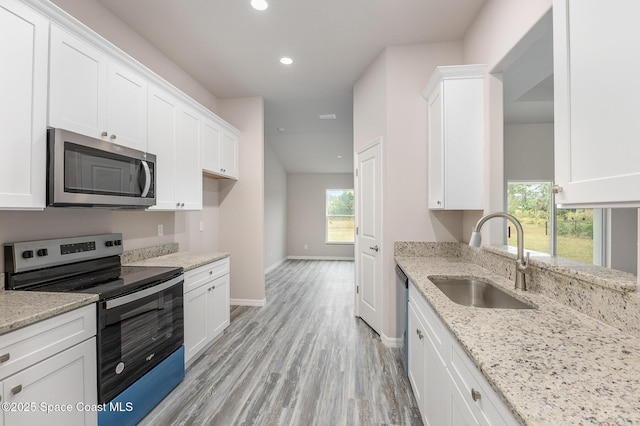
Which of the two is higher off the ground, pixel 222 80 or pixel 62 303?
pixel 222 80

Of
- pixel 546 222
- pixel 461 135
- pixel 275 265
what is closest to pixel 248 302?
pixel 275 265

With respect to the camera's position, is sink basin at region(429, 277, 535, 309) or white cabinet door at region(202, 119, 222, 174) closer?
sink basin at region(429, 277, 535, 309)

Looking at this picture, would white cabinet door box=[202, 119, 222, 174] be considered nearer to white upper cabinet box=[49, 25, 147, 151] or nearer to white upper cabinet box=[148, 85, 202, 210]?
white upper cabinet box=[148, 85, 202, 210]

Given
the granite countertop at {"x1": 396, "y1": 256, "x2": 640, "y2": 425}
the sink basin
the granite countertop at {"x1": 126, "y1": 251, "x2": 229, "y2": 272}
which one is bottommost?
the sink basin

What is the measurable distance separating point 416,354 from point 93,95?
2.63 meters

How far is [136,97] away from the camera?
2164 mm

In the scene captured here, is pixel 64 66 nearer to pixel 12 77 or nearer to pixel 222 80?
pixel 12 77

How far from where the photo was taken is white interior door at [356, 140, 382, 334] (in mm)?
3049

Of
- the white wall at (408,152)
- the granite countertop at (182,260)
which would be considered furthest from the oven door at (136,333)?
the white wall at (408,152)

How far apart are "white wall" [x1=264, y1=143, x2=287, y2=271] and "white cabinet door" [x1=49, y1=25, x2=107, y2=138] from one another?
4.58 m

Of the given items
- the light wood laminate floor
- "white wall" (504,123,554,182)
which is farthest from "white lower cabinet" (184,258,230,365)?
"white wall" (504,123,554,182)

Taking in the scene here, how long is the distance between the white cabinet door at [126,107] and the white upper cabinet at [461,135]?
7.56ft

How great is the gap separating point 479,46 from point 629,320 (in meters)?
2.23

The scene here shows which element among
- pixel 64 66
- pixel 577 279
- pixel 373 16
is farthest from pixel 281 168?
pixel 577 279
